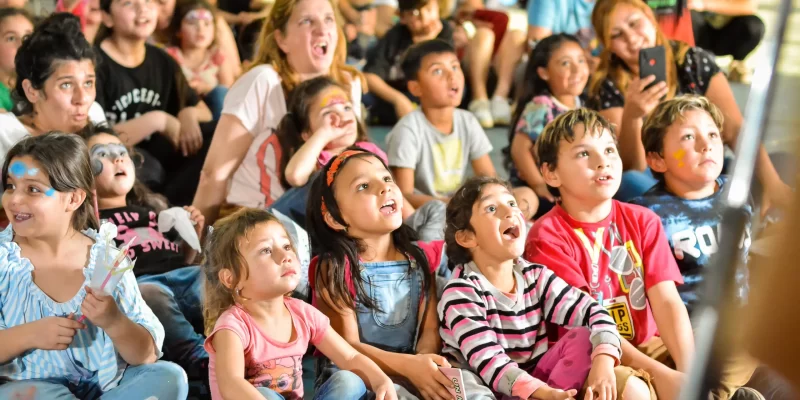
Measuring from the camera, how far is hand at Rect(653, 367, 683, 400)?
1.90 meters

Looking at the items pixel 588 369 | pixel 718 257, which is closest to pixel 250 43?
pixel 588 369

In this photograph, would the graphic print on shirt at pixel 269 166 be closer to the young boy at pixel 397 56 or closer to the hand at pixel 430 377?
the hand at pixel 430 377

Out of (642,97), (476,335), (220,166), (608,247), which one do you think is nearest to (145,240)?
(220,166)

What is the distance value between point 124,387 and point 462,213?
0.79 m

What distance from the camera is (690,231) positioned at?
2.31 m

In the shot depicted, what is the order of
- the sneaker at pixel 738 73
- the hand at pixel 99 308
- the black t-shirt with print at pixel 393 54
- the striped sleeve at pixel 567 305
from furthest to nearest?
the sneaker at pixel 738 73 → the black t-shirt with print at pixel 393 54 → the striped sleeve at pixel 567 305 → the hand at pixel 99 308

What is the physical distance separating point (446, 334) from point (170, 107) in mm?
1441

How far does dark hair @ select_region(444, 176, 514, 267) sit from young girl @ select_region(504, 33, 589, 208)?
876 millimetres

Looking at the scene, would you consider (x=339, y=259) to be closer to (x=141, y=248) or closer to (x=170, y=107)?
(x=141, y=248)

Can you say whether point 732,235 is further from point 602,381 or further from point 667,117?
point 667,117

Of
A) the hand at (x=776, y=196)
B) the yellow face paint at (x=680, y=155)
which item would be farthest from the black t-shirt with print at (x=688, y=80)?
the hand at (x=776, y=196)

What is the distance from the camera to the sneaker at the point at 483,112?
381cm

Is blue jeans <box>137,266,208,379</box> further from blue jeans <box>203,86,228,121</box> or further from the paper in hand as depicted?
blue jeans <box>203,86,228,121</box>

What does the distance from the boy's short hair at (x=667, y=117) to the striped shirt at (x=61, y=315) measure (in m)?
1.31
